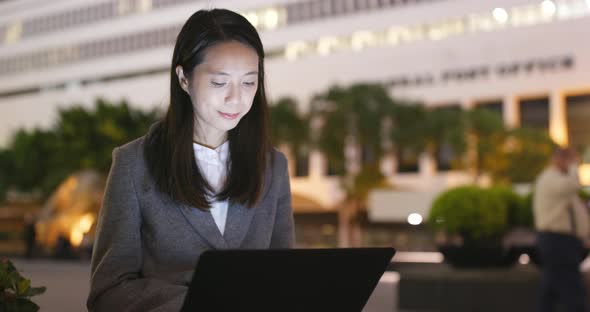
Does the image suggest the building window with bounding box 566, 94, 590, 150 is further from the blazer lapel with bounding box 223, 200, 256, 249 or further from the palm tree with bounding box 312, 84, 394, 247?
the blazer lapel with bounding box 223, 200, 256, 249

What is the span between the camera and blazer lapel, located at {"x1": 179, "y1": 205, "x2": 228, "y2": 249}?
6.70ft

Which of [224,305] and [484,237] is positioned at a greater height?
[224,305]

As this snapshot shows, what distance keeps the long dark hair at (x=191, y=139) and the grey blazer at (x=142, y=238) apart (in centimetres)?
4

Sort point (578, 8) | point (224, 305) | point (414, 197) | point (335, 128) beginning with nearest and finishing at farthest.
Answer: point (224, 305)
point (414, 197)
point (335, 128)
point (578, 8)

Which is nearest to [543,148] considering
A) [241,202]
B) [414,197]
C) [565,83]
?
[565,83]

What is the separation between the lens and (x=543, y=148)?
33719 mm

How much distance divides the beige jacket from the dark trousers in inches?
3.8

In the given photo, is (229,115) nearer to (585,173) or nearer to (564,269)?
(564,269)

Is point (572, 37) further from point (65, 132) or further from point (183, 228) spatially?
point (183, 228)

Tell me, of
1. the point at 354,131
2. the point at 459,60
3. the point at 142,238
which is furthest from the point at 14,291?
the point at 459,60

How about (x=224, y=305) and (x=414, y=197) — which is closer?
(x=224, y=305)

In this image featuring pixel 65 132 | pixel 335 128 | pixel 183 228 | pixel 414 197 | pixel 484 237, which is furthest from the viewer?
pixel 65 132

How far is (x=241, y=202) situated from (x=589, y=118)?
43793 mm

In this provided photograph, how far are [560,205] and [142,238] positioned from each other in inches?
261
